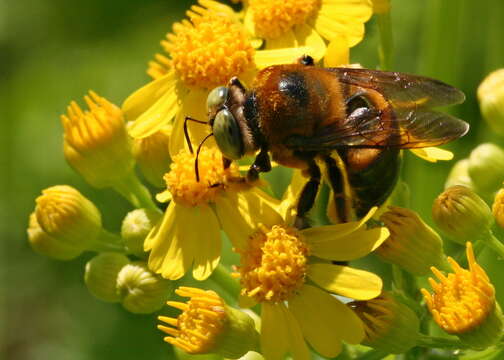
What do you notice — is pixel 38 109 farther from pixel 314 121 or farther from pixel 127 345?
pixel 314 121

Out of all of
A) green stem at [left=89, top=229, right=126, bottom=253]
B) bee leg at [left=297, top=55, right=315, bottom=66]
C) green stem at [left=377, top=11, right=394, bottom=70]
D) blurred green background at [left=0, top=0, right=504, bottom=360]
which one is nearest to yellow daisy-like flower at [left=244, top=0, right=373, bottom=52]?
green stem at [left=377, top=11, right=394, bottom=70]

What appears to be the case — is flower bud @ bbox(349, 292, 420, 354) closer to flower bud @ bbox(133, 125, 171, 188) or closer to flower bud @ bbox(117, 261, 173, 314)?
flower bud @ bbox(117, 261, 173, 314)

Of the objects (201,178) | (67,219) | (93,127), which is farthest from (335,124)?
(67,219)

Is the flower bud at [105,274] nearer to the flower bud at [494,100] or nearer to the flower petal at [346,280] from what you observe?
the flower petal at [346,280]

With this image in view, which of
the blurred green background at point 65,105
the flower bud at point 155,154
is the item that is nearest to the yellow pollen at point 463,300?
the flower bud at point 155,154

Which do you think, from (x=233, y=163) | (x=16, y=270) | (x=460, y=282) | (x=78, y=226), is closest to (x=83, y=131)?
(x=78, y=226)

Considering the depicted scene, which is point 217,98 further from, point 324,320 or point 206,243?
point 324,320
